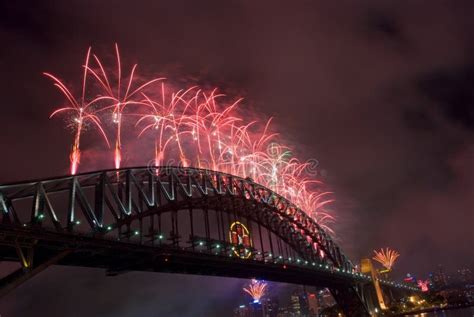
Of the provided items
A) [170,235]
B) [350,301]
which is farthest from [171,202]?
[350,301]

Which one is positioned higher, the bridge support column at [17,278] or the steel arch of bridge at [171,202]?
the steel arch of bridge at [171,202]

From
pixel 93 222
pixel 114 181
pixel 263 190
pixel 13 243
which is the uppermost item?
pixel 263 190

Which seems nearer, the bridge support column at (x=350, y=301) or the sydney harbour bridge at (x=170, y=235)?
the sydney harbour bridge at (x=170, y=235)

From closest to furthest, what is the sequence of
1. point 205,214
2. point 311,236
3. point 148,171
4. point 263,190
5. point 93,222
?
1. point 93,222
2. point 148,171
3. point 205,214
4. point 263,190
5. point 311,236

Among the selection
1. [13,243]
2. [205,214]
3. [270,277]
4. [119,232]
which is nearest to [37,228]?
[13,243]

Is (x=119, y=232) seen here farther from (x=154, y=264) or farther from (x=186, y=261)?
(x=186, y=261)

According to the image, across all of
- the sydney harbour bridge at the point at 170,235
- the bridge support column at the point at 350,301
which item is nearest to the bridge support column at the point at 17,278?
the sydney harbour bridge at the point at 170,235

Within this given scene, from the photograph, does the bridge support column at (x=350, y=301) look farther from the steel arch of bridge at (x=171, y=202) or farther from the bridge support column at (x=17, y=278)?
the bridge support column at (x=17, y=278)

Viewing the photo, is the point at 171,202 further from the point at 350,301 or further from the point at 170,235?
the point at 350,301

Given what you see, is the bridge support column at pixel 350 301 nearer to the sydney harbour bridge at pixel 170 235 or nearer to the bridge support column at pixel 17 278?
the sydney harbour bridge at pixel 170 235
